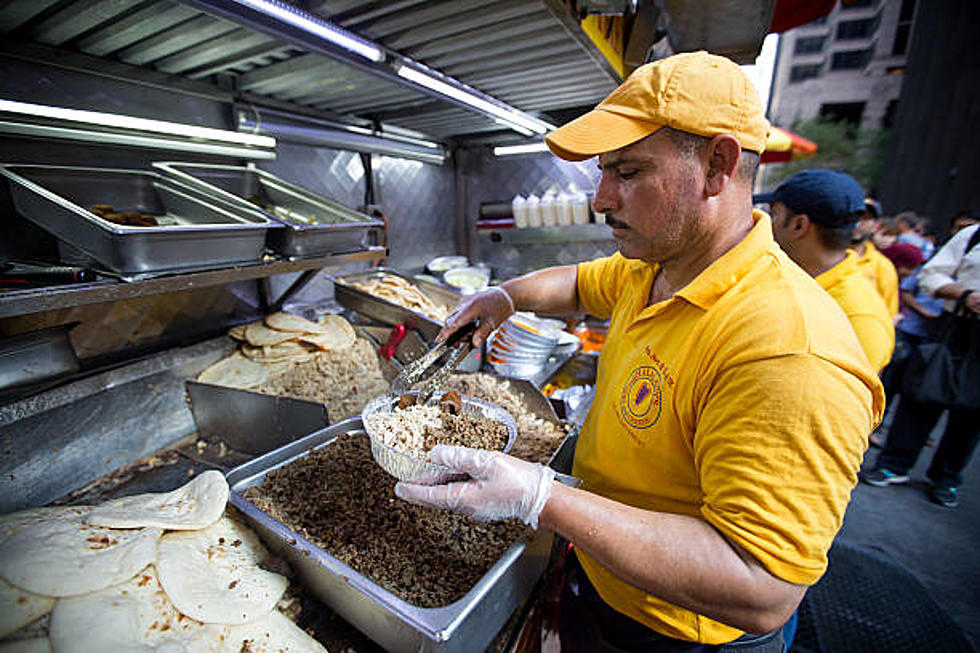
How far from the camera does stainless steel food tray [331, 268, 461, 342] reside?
2763mm

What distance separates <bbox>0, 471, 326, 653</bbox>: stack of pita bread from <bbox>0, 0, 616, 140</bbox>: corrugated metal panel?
1.91 metres

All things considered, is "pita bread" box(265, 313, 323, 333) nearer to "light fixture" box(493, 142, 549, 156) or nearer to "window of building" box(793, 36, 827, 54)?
"light fixture" box(493, 142, 549, 156)

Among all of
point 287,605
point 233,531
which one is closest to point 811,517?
point 287,605

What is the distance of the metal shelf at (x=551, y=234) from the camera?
422 centimetres

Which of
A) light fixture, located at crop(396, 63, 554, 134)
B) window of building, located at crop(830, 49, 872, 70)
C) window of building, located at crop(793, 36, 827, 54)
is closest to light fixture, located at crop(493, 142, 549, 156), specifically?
light fixture, located at crop(396, 63, 554, 134)

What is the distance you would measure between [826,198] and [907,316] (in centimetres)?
402

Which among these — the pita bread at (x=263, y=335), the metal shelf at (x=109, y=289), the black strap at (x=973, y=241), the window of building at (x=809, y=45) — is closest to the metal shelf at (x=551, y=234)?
the pita bread at (x=263, y=335)

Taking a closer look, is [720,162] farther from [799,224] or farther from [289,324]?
[289,324]

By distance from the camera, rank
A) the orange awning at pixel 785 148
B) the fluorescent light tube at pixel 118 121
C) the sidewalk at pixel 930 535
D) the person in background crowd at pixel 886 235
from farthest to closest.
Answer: the orange awning at pixel 785 148, the person in background crowd at pixel 886 235, the sidewalk at pixel 930 535, the fluorescent light tube at pixel 118 121

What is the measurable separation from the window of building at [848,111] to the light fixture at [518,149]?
3273 centimetres

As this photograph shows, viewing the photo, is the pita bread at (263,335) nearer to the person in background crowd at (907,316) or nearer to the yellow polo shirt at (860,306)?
the yellow polo shirt at (860,306)

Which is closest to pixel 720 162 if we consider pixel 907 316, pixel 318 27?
pixel 318 27

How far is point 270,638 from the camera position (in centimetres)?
107

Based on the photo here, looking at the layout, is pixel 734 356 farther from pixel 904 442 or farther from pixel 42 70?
pixel 904 442
